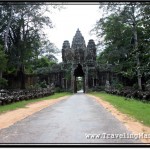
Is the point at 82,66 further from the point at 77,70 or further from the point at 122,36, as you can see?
the point at 122,36

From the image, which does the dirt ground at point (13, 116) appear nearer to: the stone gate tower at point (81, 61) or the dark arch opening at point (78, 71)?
the stone gate tower at point (81, 61)

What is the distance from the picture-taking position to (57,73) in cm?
4341

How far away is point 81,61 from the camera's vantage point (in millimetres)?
43188

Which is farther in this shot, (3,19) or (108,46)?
(108,46)

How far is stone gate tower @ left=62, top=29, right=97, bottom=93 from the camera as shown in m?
42.6

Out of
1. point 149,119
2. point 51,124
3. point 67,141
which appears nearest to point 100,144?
point 67,141

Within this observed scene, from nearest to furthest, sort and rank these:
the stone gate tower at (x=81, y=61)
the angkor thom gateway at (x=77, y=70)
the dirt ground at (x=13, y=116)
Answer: the dirt ground at (x=13, y=116) → the angkor thom gateway at (x=77, y=70) → the stone gate tower at (x=81, y=61)

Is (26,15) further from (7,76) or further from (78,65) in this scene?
(78,65)

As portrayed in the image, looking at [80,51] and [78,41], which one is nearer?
[80,51]

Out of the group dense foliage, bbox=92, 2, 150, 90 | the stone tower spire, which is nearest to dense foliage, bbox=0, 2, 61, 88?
dense foliage, bbox=92, 2, 150, 90

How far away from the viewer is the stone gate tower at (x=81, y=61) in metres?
42.6

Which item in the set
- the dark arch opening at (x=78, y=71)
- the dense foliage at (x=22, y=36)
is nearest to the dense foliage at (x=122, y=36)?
the dense foliage at (x=22, y=36)

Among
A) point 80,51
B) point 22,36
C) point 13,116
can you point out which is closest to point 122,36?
point 22,36

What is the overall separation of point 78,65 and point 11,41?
1521cm
